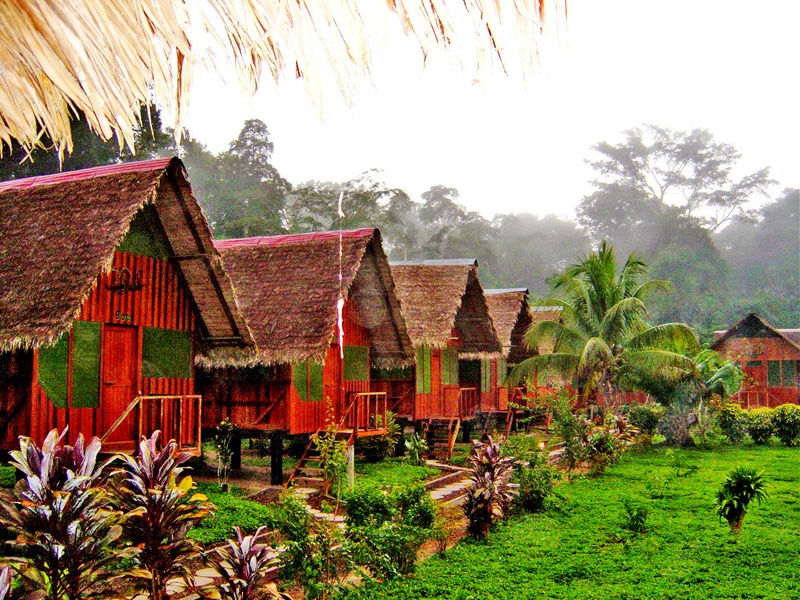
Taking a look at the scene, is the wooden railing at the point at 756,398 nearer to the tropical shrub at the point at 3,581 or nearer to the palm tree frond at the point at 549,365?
the palm tree frond at the point at 549,365

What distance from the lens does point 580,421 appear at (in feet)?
42.2

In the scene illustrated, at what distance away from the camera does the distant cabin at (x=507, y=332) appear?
1939cm

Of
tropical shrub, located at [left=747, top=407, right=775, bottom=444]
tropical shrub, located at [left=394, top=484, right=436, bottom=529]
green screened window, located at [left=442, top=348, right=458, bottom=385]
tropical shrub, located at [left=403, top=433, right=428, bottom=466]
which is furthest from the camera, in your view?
tropical shrub, located at [left=747, top=407, right=775, bottom=444]

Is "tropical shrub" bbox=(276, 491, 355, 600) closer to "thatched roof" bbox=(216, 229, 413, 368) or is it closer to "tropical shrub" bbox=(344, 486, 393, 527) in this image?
"tropical shrub" bbox=(344, 486, 393, 527)

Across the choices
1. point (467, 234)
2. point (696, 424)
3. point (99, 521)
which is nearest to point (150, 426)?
point (99, 521)

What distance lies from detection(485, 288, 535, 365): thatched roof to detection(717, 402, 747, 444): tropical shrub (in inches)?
213

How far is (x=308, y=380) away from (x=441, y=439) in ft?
17.4

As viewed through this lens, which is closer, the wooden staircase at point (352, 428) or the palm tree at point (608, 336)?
the wooden staircase at point (352, 428)

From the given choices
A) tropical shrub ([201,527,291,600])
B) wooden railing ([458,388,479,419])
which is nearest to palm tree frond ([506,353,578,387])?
wooden railing ([458,388,479,419])

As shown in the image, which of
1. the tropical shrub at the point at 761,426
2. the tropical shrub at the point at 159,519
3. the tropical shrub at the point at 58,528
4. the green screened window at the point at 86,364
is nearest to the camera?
the tropical shrub at the point at 58,528

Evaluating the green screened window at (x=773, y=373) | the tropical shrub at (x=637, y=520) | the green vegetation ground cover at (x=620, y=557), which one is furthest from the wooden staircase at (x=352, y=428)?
the green screened window at (x=773, y=373)

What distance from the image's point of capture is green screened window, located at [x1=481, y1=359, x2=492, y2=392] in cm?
1898

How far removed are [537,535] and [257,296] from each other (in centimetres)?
597

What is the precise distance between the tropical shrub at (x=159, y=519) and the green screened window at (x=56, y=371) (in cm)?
308
